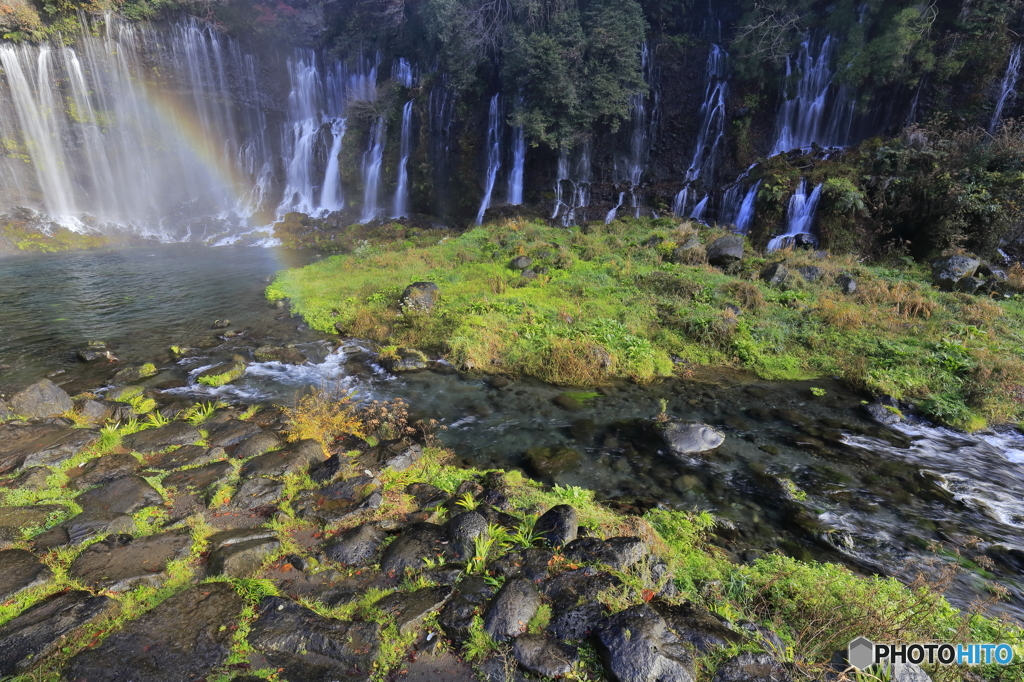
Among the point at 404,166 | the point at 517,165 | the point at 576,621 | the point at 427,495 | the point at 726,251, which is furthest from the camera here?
the point at 404,166

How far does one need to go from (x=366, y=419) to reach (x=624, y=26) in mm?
24002

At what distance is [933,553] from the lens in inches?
199

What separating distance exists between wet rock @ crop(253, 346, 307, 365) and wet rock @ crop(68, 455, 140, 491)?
4.47 meters

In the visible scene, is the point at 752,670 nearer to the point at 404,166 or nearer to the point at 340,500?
the point at 340,500

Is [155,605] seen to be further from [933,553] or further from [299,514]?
[933,553]

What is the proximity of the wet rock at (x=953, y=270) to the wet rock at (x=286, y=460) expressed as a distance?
1597 centimetres

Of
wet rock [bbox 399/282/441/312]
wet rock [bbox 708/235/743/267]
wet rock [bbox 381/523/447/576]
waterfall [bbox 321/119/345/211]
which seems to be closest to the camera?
wet rock [bbox 381/523/447/576]

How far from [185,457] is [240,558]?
8.87 ft

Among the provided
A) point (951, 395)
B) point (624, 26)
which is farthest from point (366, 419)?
point (624, 26)

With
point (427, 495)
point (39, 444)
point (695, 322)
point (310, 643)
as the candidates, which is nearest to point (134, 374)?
point (39, 444)

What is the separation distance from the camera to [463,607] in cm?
394

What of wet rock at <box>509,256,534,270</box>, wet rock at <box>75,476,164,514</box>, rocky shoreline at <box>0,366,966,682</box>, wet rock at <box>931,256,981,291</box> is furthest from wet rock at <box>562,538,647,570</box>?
wet rock at <box>931,256,981,291</box>

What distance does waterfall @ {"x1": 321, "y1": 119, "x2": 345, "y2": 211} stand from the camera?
35.1 metres

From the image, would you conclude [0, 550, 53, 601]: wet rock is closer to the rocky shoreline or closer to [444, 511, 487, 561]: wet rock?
the rocky shoreline
